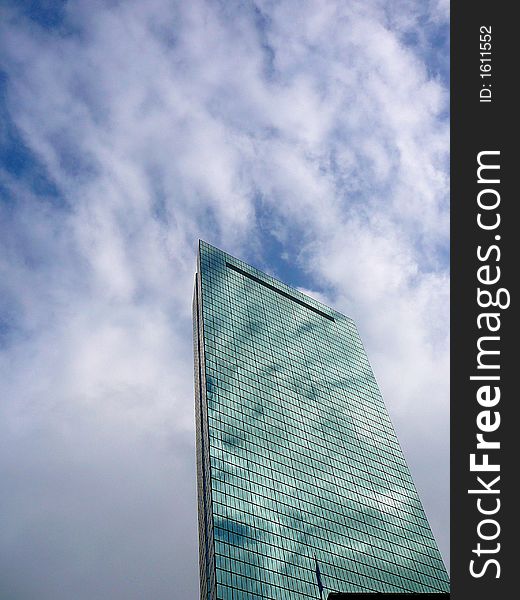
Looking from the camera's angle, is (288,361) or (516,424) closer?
(516,424)

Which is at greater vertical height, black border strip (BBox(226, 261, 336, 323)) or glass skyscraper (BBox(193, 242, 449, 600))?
black border strip (BBox(226, 261, 336, 323))

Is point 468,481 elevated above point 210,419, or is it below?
below

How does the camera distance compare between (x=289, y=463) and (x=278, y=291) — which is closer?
(x=289, y=463)

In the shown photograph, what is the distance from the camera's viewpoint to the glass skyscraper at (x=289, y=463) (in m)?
90.2

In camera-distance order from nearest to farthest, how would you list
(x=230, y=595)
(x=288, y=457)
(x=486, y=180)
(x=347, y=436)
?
(x=486, y=180)
(x=230, y=595)
(x=288, y=457)
(x=347, y=436)

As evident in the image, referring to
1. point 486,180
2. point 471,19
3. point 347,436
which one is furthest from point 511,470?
point 347,436

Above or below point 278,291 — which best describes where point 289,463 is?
below

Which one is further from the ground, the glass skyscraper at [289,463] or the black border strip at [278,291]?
the black border strip at [278,291]

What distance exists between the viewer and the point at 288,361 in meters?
138

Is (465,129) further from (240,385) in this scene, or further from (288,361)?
(288,361)

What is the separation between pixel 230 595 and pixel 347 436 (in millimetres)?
59042

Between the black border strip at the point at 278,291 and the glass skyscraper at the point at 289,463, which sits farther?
the black border strip at the point at 278,291

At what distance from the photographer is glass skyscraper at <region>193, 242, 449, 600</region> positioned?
90188 mm

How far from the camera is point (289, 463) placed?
111 meters
